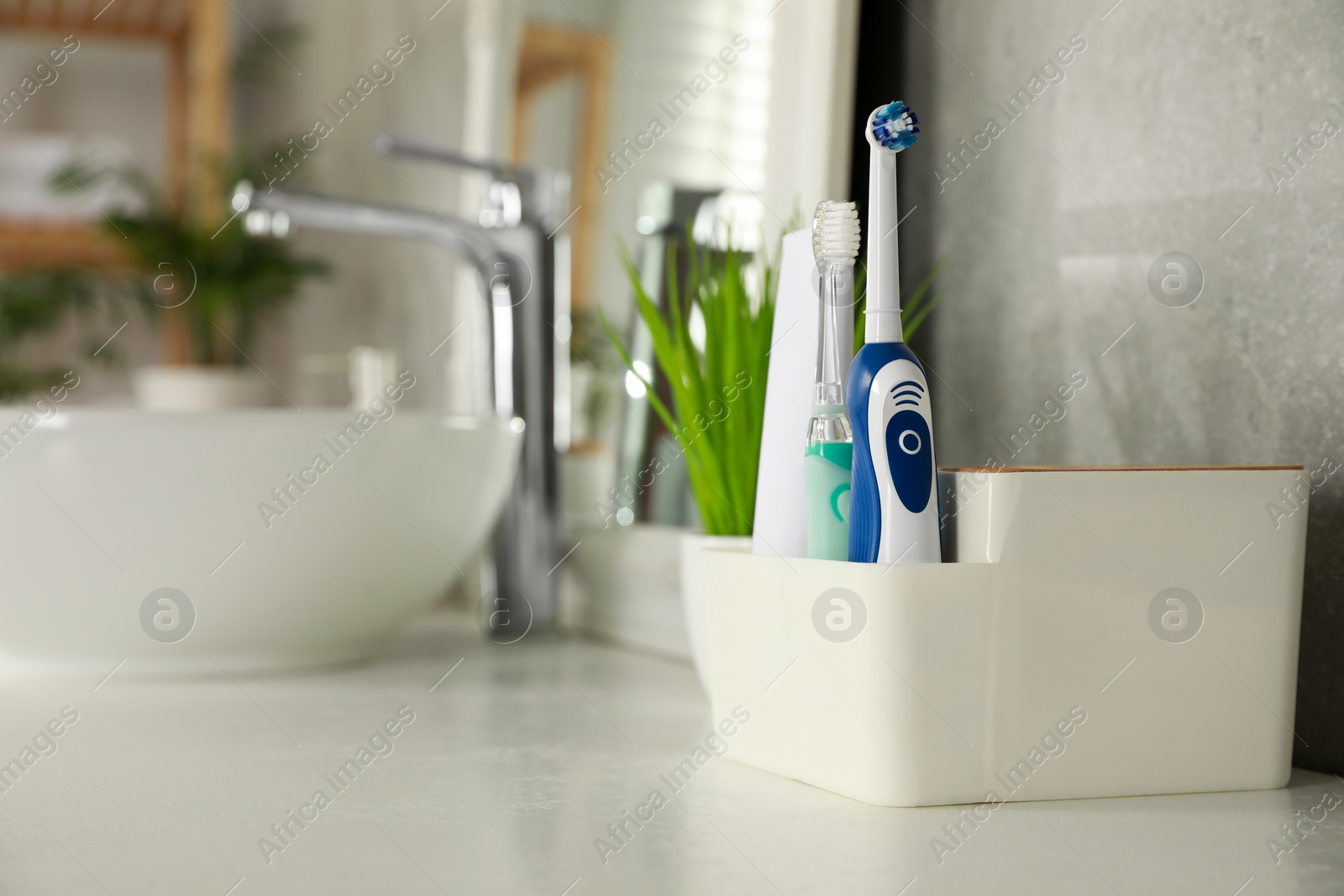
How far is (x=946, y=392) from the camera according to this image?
0.65m

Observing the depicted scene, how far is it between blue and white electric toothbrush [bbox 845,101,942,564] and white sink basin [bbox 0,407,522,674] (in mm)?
384

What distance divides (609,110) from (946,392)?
1.39ft

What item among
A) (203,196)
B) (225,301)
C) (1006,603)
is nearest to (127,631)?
(1006,603)

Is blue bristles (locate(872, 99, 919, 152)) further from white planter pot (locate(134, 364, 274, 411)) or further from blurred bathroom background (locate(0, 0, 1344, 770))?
white planter pot (locate(134, 364, 274, 411))

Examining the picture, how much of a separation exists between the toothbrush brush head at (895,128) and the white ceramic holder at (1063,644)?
119 millimetres

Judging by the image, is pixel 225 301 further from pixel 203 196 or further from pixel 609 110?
pixel 609 110

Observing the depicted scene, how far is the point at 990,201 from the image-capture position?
24.7 inches

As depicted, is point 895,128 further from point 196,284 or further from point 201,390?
point 196,284

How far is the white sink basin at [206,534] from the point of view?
2.21ft

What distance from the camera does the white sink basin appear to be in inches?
26.5

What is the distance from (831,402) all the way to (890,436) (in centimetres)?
6

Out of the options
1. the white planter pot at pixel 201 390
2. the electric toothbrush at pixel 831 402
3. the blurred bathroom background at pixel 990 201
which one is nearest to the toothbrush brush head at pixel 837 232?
the electric toothbrush at pixel 831 402

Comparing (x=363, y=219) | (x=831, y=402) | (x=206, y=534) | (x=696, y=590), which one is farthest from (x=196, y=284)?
(x=831, y=402)

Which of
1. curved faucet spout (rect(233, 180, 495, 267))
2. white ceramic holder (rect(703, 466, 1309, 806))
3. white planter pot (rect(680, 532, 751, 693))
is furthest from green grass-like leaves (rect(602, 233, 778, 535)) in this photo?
curved faucet spout (rect(233, 180, 495, 267))
